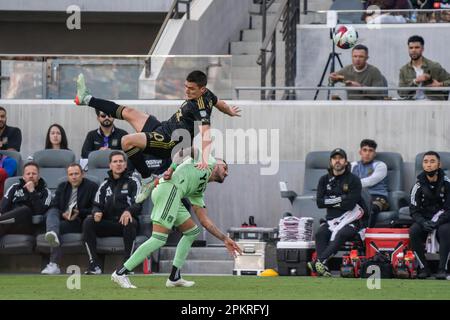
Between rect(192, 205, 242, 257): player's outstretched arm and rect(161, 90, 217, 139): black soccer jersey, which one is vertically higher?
rect(161, 90, 217, 139): black soccer jersey

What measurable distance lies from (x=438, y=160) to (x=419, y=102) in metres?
2.63

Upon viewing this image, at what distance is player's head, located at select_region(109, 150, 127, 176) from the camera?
18188 millimetres

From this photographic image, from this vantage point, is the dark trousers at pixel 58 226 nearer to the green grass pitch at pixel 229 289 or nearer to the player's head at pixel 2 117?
the green grass pitch at pixel 229 289

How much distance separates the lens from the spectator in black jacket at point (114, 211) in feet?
58.4

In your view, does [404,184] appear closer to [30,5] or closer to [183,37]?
[183,37]

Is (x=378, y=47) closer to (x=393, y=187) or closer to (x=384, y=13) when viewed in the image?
(x=384, y=13)

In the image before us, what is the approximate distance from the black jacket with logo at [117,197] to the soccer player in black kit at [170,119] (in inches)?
98.5

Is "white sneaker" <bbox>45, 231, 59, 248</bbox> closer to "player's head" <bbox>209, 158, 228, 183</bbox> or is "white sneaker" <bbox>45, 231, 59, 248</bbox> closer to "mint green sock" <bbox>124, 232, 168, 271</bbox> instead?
"mint green sock" <bbox>124, 232, 168, 271</bbox>

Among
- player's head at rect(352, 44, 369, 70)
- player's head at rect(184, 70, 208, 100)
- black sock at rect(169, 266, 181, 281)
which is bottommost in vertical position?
black sock at rect(169, 266, 181, 281)

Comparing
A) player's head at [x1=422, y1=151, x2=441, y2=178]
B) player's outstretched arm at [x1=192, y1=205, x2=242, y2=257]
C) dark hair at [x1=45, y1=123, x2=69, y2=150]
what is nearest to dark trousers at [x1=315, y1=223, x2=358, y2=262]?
player's head at [x1=422, y1=151, x2=441, y2=178]

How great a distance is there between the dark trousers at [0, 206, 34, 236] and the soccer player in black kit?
3.14 m

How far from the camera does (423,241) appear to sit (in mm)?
17156

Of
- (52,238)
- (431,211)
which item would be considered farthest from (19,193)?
(431,211)
